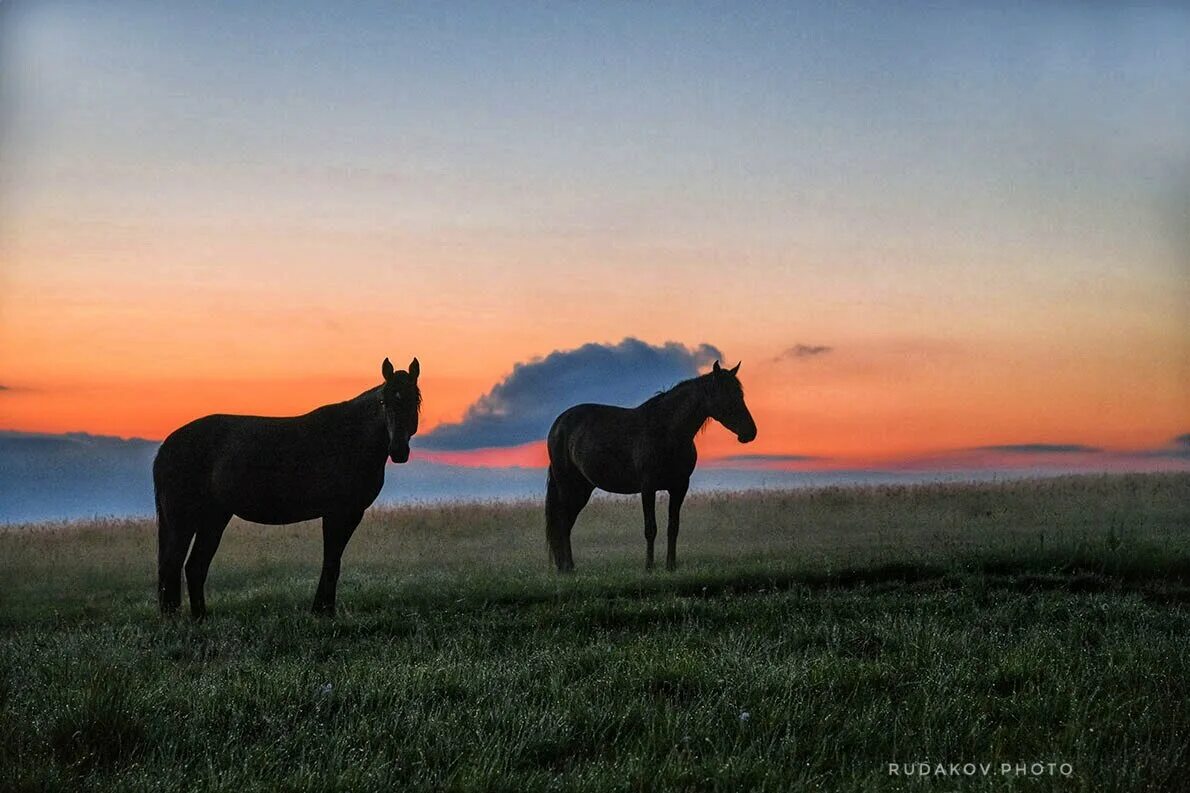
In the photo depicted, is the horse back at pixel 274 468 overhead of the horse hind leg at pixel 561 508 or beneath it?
overhead

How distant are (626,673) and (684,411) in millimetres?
9196

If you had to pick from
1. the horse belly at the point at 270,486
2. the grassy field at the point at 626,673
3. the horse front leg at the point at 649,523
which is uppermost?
the horse belly at the point at 270,486

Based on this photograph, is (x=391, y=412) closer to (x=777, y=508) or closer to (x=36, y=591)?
(x=36, y=591)

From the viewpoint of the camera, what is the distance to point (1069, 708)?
263 inches

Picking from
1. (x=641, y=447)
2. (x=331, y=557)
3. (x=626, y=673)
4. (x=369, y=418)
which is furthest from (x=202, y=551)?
(x=641, y=447)

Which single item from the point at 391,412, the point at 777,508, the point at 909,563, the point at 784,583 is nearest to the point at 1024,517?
the point at 777,508

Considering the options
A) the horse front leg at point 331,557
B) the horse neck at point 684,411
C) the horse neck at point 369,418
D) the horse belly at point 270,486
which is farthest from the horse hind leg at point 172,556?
the horse neck at point 684,411

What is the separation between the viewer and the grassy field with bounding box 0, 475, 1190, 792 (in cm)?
554

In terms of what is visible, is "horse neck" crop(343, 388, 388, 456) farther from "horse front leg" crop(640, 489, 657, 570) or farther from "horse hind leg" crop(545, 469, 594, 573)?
"horse hind leg" crop(545, 469, 594, 573)

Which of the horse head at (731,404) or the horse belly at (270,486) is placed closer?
the horse belly at (270,486)

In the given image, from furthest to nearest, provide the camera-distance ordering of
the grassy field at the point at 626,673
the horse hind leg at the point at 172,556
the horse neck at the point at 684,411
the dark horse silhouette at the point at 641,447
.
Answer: the horse neck at the point at 684,411 → the dark horse silhouette at the point at 641,447 → the horse hind leg at the point at 172,556 → the grassy field at the point at 626,673

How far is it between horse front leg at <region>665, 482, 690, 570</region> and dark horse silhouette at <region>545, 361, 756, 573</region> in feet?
0.05

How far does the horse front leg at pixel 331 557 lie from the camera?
1155 centimetres

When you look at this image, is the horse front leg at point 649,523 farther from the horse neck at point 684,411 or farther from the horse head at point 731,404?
the horse head at point 731,404
